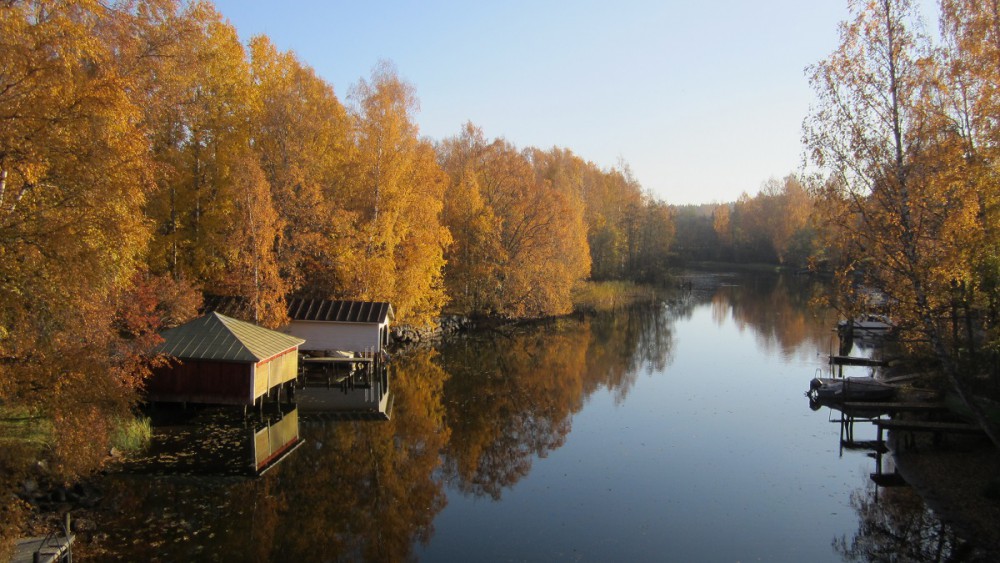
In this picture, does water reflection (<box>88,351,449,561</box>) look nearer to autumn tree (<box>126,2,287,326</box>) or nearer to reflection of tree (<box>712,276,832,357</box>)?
autumn tree (<box>126,2,287,326</box>)

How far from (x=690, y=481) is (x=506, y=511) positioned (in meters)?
4.86

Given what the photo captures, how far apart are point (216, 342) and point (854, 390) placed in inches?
841

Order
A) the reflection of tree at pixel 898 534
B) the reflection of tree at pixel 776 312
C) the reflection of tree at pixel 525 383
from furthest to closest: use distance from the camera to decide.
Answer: the reflection of tree at pixel 776 312, the reflection of tree at pixel 525 383, the reflection of tree at pixel 898 534

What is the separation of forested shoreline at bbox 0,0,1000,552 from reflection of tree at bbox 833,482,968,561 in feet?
9.27

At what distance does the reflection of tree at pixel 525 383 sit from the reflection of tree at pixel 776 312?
6.25m

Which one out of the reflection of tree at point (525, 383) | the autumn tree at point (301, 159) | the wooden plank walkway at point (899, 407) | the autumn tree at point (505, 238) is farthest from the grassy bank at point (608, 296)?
the wooden plank walkway at point (899, 407)

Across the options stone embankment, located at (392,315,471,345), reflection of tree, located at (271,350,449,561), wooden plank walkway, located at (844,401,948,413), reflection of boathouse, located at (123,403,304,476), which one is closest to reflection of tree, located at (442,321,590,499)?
reflection of tree, located at (271,350,449,561)

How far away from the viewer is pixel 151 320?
694 inches

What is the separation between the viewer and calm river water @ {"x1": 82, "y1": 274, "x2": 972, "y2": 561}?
11.8 meters

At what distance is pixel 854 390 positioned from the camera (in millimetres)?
21797

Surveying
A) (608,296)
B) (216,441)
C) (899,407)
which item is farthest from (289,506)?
(608,296)

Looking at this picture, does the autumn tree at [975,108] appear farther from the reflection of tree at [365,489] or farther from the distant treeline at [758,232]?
the distant treeline at [758,232]

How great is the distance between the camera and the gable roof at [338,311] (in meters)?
27.0

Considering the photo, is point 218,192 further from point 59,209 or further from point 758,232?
point 758,232
